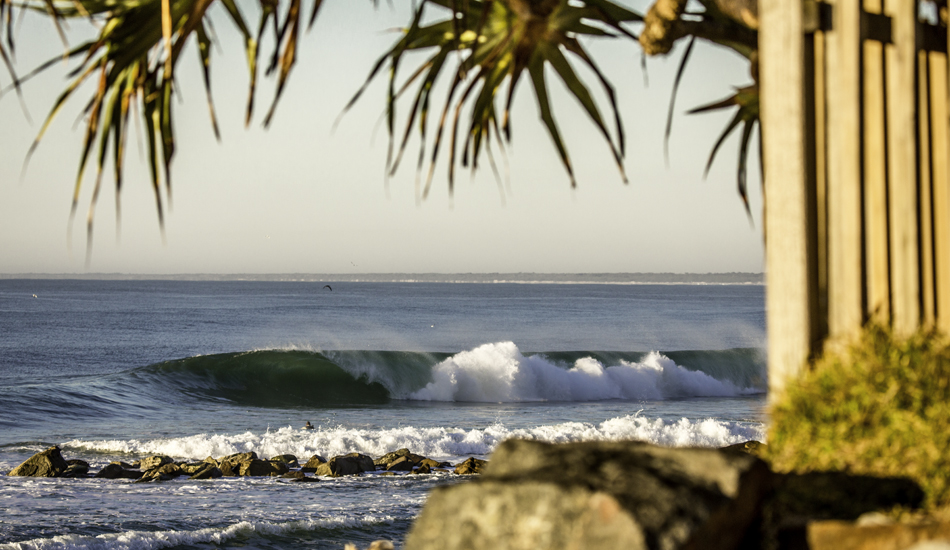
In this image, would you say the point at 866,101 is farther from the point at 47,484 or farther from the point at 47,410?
the point at 47,410

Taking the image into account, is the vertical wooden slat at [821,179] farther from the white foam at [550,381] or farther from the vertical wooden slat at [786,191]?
the white foam at [550,381]

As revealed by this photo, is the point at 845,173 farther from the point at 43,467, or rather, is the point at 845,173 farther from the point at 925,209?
the point at 43,467

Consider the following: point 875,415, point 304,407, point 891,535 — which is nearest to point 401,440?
point 304,407

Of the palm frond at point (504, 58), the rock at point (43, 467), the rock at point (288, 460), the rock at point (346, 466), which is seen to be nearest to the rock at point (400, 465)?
the rock at point (346, 466)

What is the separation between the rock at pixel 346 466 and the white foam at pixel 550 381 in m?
14.0

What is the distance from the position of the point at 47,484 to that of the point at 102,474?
896mm

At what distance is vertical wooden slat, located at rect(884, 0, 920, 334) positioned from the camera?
308 cm

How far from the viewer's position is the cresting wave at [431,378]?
27.2 meters

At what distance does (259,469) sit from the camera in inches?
510

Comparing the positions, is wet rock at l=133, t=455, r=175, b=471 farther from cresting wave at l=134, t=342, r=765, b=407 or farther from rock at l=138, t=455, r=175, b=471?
cresting wave at l=134, t=342, r=765, b=407

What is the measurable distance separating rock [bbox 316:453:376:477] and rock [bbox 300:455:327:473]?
0.96ft

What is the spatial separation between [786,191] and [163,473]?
470 inches

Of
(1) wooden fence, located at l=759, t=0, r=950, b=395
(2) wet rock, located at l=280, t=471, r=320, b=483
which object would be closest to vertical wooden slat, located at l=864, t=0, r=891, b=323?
(1) wooden fence, located at l=759, t=0, r=950, b=395

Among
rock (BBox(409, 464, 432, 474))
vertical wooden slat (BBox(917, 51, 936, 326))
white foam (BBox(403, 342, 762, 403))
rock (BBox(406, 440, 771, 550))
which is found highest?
vertical wooden slat (BBox(917, 51, 936, 326))
